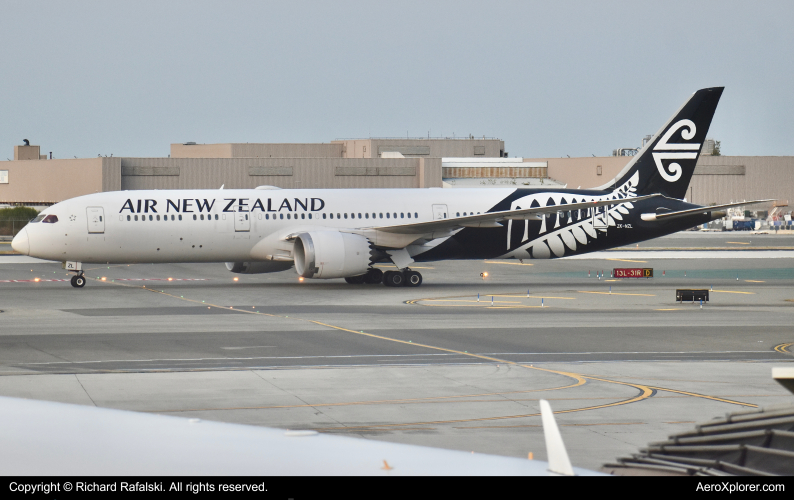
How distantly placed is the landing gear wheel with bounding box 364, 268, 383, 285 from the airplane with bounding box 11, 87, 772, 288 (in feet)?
0.17

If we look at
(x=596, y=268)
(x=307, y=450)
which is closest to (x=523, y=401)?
(x=307, y=450)

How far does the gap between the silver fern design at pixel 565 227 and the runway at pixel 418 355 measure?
1825 mm

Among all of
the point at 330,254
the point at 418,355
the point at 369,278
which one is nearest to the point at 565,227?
the point at 369,278

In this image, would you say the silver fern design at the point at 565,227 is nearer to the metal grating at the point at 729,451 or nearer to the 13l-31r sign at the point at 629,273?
the 13l-31r sign at the point at 629,273

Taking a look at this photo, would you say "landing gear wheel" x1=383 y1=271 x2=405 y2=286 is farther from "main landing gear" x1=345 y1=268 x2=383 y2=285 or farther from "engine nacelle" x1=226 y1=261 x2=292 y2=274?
"engine nacelle" x1=226 y1=261 x2=292 y2=274

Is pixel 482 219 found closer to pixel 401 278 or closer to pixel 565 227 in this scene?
pixel 401 278

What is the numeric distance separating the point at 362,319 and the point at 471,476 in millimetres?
22396

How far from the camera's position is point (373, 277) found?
3994 cm

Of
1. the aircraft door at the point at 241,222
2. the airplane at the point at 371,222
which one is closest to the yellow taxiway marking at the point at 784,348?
the airplane at the point at 371,222

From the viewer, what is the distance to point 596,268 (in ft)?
169

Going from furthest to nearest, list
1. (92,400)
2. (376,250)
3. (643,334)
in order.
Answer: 1. (376,250)
2. (643,334)
3. (92,400)

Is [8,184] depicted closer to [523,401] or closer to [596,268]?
[596,268]

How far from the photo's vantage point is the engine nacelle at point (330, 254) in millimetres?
36188

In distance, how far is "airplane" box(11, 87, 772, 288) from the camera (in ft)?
122
